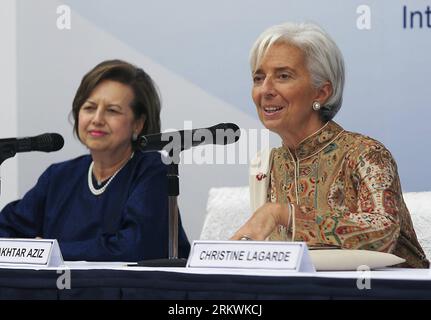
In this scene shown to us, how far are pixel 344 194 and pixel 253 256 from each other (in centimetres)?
62

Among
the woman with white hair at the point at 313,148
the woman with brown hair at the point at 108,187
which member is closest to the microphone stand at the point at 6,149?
the woman with brown hair at the point at 108,187

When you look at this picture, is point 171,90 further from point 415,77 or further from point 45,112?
point 415,77

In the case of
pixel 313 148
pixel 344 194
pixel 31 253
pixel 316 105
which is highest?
pixel 316 105

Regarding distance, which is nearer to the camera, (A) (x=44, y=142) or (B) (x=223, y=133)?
(B) (x=223, y=133)

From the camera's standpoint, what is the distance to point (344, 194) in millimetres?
2492

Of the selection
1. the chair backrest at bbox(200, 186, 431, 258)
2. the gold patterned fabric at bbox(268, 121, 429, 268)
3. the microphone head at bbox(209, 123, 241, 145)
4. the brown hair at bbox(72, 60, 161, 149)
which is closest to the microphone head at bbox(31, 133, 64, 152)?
the microphone head at bbox(209, 123, 241, 145)

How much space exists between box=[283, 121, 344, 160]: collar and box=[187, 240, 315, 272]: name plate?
27.4 inches

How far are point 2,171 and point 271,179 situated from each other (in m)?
1.31

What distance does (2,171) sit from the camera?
3617 mm

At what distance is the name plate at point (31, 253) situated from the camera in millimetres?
2114

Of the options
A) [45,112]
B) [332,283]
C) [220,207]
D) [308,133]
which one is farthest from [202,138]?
[45,112]

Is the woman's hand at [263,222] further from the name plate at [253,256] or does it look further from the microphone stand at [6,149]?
the microphone stand at [6,149]

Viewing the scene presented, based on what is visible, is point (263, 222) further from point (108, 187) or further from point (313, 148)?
point (108, 187)

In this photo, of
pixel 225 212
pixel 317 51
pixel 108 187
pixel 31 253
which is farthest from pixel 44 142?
pixel 225 212
